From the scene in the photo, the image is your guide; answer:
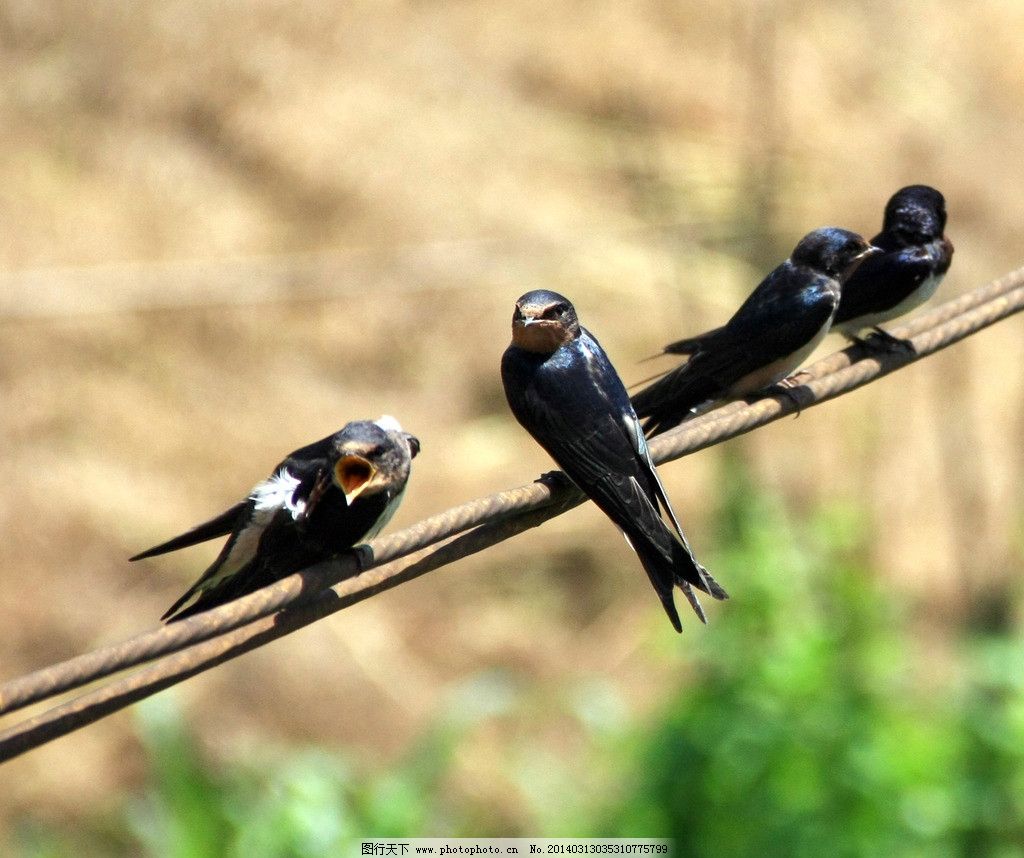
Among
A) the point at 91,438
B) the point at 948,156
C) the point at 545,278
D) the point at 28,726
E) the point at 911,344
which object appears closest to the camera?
the point at 28,726

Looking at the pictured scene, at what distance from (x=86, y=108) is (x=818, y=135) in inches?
164

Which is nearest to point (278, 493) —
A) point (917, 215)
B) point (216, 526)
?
point (216, 526)

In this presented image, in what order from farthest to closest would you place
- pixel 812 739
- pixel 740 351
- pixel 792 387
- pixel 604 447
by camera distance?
pixel 812 739
pixel 740 351
pixel 792 387
pixel 604 447

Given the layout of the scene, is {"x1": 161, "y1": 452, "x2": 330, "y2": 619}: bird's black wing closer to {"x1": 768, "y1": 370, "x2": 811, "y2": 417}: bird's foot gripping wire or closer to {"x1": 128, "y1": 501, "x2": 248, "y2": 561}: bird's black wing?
{"x1": 128, "y1": 501, "x2": 248, "y2": 561}: bird's black wing

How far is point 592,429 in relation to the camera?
3689 mm

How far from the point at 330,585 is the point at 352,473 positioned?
2.02ft

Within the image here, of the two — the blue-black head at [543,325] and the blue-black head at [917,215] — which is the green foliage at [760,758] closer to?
the blue-black head at [917,215]

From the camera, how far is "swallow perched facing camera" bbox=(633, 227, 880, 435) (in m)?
4.32

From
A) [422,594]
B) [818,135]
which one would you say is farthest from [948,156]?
[422,594]

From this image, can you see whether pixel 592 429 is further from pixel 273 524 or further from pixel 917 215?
pixel 917 215

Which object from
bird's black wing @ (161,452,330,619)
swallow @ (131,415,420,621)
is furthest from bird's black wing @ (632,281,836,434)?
bird's black wing @ (161,452,330,619)

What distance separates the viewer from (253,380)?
853 cm

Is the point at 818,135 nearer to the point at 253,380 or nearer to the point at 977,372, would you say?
the point at 977,372

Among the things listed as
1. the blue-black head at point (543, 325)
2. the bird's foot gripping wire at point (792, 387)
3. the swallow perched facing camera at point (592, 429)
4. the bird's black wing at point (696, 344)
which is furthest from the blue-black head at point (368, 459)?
the bird's black wing at point (696, 344)
